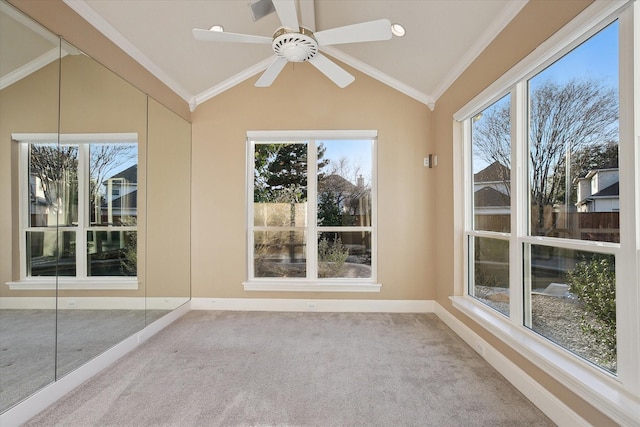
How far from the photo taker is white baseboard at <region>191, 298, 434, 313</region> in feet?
12.6

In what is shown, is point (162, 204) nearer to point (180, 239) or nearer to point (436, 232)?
point (180, 239)

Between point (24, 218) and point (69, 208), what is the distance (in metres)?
0.33

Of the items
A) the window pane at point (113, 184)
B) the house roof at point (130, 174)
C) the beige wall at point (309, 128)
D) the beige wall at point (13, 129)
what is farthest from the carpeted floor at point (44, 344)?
the beige wall at point (309, 128)

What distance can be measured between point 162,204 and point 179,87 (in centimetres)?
147

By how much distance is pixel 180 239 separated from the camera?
3.70 m

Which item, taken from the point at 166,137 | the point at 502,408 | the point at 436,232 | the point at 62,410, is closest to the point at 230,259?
the point at 166,137

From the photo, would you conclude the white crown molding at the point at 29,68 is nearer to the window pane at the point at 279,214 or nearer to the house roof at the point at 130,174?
the house roof at the point at 130,174

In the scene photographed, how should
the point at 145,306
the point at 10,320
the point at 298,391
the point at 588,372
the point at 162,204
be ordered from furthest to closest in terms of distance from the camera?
the point at 162,204 < the point at 145,306 < the point at 298,391 < the point at 10,320 < the point at 588,372

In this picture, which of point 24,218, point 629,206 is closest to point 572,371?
point 629,206

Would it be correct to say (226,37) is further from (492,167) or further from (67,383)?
(67,383)

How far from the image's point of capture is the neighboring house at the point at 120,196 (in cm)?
264

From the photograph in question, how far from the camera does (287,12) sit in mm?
1740

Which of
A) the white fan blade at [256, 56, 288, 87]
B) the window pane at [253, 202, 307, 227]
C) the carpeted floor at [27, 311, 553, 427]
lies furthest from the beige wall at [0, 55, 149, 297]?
the window pane at [253, 202, 307, 227]

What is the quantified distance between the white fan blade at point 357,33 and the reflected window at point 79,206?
1957mm
